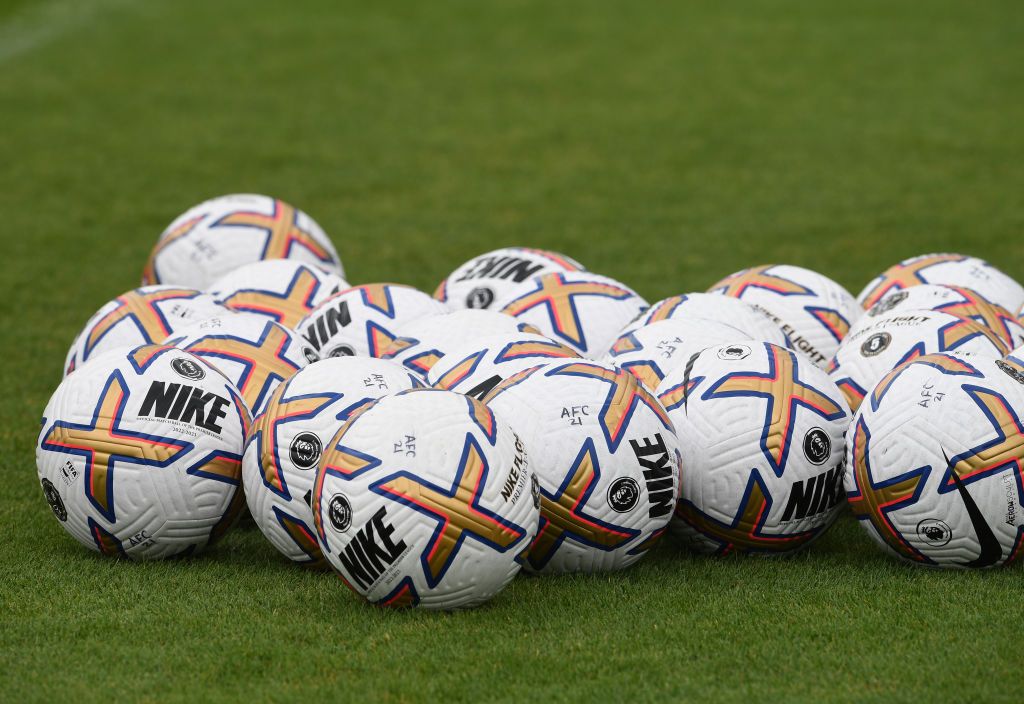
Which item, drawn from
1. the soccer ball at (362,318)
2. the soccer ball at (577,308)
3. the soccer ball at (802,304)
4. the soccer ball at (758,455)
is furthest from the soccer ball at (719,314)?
the soccer ball at (362,318)

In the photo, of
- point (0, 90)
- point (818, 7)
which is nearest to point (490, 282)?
point (0, 90)

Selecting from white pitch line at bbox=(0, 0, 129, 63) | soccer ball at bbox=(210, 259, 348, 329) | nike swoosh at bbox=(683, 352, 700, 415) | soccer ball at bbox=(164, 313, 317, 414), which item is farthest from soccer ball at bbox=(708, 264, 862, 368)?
white pitch line at bbox=(0, 0, 129, 63)

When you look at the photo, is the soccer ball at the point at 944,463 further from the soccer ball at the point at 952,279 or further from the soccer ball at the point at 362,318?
the soccer ball at the point at 362,318

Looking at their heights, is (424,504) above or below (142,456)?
above

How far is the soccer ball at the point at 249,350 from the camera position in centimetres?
849

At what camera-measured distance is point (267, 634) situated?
22.1 feet

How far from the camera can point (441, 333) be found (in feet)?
29.0

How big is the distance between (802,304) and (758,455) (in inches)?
104

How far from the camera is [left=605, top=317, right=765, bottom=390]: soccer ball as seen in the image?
28.2 ft

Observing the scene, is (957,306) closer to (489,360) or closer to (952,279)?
(952,279)

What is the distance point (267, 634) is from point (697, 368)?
278cm

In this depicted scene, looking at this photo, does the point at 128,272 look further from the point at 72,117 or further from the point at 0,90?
the point at 0,90

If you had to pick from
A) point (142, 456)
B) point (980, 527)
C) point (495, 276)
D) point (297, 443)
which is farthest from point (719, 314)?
point (142, 456)

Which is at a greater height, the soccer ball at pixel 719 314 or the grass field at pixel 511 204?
the soccer ball at pixel 719 314
